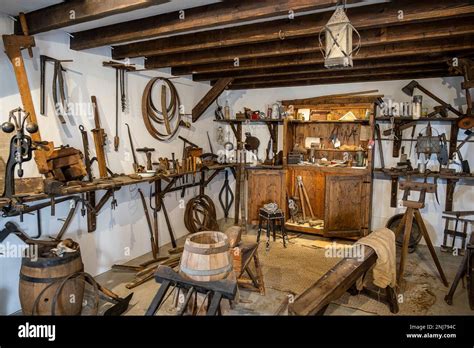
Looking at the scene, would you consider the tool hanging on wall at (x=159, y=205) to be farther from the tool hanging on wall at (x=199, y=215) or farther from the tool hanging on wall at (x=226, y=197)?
the tool hanging on wall at (x=226, y=197)

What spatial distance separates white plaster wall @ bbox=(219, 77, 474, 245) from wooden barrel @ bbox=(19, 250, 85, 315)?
438 cm

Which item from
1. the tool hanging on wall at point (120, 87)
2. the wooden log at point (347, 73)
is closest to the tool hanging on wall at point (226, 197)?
the wooden log at point (347, 73)

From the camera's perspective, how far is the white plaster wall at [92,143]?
3.19 meters

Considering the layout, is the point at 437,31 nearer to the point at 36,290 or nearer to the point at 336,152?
the point at 336,152

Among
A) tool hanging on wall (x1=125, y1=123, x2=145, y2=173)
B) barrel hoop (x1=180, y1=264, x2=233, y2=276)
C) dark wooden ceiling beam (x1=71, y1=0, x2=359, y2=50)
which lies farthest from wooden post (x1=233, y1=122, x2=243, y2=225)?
barrel hoop (x1=180, y1=264, x2=233, y2=276)

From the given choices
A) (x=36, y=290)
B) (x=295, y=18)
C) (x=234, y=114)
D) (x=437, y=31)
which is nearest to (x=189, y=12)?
(x=295, y=18)

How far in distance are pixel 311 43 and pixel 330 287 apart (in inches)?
96.7

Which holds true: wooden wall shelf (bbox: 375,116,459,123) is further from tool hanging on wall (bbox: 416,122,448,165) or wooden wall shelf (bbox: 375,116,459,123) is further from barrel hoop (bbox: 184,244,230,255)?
barrel hoop (bbox: 184,244,230,255)

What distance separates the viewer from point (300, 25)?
304 centimetres

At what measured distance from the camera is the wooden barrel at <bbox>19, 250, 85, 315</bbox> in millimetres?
2754

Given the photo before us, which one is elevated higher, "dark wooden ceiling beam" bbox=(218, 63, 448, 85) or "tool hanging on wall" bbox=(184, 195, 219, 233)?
"dark wooden ceiling beam" bbox=(218, 63, 448, 85)

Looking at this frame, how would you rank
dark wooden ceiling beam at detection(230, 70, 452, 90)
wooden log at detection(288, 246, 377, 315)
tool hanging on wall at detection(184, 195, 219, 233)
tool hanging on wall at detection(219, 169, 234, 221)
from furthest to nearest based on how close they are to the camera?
tool hanging on wall at detection(219, 169, 234, 221), tool hanging on wall at detection(184, 195, 219, 233), dark wooden ceiling beam at detection(230, 70, 452, 90), wooden log at detection(288, 246, 377, 315)

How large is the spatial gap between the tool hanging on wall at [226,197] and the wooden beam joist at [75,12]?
14.1 ft

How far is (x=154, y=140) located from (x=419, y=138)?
12.7 feet
